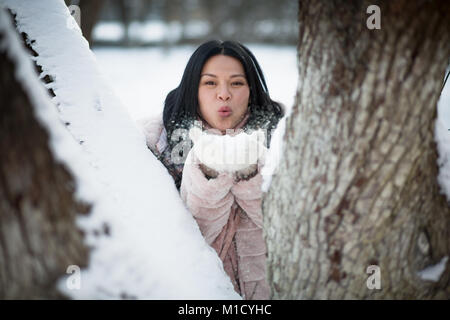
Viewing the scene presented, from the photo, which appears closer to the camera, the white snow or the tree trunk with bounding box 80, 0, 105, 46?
the white snow

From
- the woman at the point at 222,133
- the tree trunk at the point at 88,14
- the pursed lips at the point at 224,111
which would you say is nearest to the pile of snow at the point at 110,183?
the woman at the point at 222,133

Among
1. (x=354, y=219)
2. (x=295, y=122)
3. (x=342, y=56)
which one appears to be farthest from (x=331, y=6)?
(x=354, y=219)

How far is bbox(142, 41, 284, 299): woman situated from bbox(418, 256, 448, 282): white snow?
0.70m

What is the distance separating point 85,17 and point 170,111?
4.48 feet

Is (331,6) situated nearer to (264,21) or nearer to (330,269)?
(330,269)

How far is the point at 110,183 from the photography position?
132 cm

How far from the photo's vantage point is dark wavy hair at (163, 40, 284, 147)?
2191 millimetres

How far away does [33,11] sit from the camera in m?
1.55

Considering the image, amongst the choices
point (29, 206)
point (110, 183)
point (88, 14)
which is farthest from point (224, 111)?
point (88, 14)

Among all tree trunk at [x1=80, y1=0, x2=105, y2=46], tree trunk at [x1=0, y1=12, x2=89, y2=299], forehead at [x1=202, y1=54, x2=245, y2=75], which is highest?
tree trunk at [x1=80, y1=0, x2=105, y2=46]

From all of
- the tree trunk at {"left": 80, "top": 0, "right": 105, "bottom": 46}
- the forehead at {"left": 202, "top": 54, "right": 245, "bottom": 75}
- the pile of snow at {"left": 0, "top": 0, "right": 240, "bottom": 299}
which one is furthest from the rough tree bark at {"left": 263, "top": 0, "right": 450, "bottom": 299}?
the tree trunk at {"left": 80, "top": 0, "right": 105, "bottom": 46}

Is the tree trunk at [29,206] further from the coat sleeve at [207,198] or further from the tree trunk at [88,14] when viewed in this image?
the tree trunk at [88,14]

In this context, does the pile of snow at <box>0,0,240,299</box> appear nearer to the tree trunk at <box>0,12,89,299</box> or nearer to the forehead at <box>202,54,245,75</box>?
the tree trunk at <box>0,12,89,299</box>

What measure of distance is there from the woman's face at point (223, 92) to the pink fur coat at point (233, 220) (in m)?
0.61
